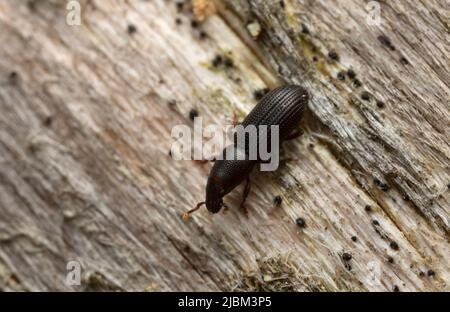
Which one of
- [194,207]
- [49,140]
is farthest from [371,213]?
[49,140]

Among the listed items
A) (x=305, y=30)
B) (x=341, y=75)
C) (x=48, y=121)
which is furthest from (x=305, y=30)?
(x=48, y=121)

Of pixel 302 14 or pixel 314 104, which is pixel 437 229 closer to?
pixel 314 104

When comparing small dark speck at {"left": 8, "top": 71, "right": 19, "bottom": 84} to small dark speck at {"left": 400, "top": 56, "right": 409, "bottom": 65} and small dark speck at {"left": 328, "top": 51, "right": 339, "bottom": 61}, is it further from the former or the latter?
small dark speck at {"left": 400, "top": 56, "right": 409, "bottom": 65}

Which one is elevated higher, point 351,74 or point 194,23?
point 194,23

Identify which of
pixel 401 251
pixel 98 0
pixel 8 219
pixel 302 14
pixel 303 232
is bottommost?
pixel 401 251

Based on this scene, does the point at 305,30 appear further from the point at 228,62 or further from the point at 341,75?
the point at 228,62

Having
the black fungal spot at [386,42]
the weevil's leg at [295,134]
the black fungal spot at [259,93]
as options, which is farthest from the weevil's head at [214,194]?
the black fungal spot at [386,42]

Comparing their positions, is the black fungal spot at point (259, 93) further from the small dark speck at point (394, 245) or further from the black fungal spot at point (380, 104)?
the small dark speck at point (394, 245)

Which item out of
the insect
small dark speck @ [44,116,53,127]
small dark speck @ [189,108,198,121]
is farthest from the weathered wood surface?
the insect
